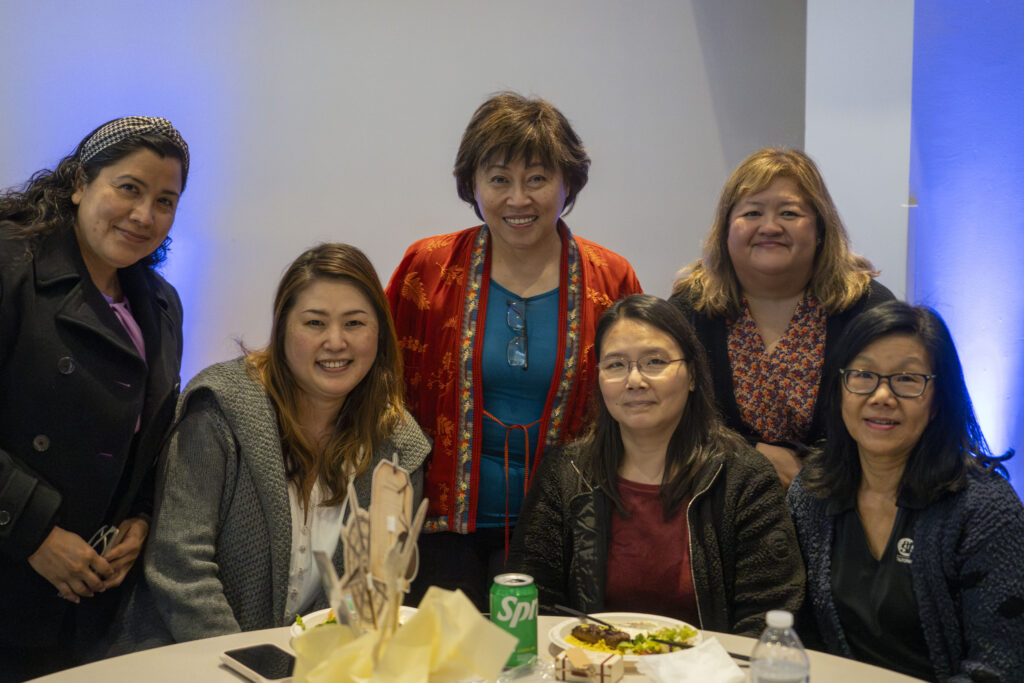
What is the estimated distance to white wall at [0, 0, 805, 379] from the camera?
3.54 metres

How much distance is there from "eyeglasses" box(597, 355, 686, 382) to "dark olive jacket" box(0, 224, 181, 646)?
1135 mm

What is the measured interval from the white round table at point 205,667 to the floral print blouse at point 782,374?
936mm

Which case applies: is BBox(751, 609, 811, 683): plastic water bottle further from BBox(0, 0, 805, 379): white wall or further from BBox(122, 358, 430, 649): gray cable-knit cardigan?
BBox(0, 0, 805, 379): white wall

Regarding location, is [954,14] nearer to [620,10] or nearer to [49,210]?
Result: [620,10]

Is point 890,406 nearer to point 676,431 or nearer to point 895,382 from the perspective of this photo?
point 895,382

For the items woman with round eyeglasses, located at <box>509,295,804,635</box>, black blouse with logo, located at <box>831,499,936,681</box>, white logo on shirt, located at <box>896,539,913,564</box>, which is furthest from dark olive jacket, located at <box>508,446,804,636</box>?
white logo on shirt, located at <box>896,539,913,564</box>

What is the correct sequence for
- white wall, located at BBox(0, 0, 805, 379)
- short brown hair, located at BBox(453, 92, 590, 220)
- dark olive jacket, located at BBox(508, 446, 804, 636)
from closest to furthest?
dark olive jacket, located at BBox(508, 446, 804, 636)
short brown hair, located at BBox(453, 92, 590, 220)
white wall, located at BBox(0, 0, 805, 379)

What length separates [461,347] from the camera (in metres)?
2.51

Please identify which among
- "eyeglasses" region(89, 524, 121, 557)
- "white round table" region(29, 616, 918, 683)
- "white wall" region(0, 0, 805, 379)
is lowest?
"white round table" region(29, 616, 918, 683)

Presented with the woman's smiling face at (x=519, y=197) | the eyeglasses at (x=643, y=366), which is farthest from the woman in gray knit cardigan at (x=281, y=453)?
the eyeglasses at (x=643, y=366)

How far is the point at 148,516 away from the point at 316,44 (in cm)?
223

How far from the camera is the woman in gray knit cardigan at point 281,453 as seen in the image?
1.99 m

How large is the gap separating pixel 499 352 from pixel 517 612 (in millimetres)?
1103

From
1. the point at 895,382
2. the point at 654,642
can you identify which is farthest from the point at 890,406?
the point at 654,642
